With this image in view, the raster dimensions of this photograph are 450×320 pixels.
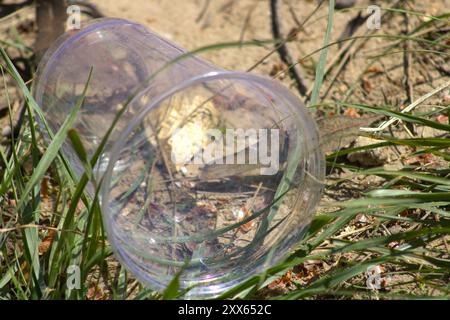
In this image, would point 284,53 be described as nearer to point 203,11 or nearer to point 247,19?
point 247,19

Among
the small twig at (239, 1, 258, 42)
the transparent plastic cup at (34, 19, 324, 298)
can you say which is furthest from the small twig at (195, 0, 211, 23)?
the transparent plastic cup at (34, 19, 324, 298)

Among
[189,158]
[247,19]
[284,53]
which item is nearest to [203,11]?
[247,19]

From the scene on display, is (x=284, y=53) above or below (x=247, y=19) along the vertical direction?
below

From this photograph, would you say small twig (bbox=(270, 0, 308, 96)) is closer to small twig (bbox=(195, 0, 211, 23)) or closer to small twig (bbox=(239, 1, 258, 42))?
small twig (bbox=(239, 1, 258, 42))

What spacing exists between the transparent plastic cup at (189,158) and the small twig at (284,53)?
36 centimetres

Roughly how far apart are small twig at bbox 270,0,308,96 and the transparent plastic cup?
36 centimetres

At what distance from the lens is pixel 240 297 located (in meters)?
1.68

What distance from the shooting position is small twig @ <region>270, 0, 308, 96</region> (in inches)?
101

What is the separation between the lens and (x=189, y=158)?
2328 mm

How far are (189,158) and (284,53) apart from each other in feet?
2.11

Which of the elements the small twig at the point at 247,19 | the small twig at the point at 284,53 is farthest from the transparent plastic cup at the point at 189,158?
the small twig at the point at 247,19

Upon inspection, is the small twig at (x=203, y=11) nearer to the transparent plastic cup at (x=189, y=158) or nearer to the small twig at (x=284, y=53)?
the small twig at (x=284, y=53)

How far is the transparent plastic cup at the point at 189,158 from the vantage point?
1.83 meters
